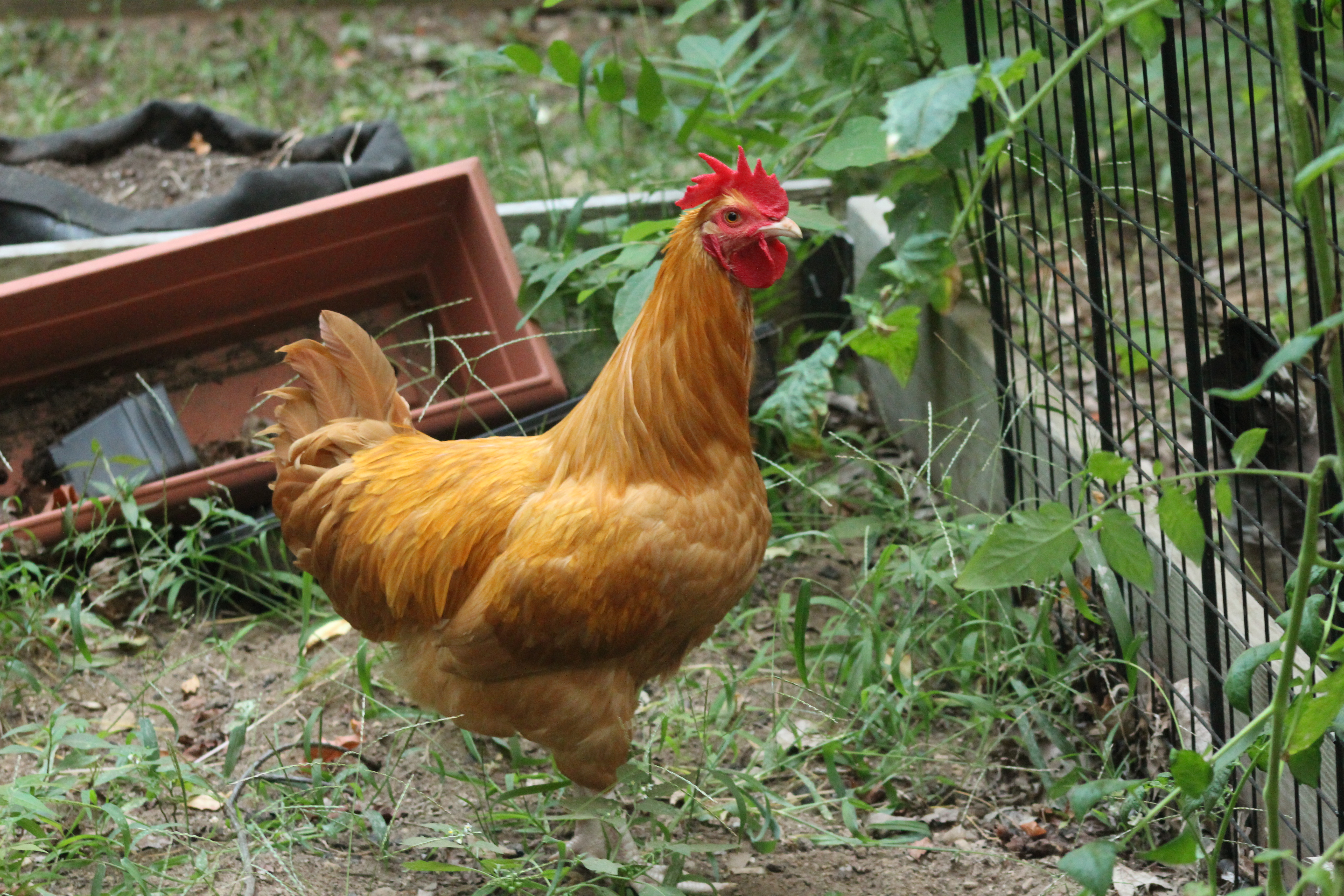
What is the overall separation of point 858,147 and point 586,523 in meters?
1.25

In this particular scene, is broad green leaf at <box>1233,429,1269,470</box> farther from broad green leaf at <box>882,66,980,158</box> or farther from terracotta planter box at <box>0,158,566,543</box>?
terracotta planter box at <box>0,158,566,543</box>

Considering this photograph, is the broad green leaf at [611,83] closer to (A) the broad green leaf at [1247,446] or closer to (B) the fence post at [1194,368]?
(B) the fence post at [1194,368]

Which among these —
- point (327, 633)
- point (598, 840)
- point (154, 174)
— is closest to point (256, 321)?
point (327, 633)

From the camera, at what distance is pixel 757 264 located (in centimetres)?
244

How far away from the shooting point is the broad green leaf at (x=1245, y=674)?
1.85m

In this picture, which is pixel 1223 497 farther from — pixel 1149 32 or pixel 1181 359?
pixel 1181 359

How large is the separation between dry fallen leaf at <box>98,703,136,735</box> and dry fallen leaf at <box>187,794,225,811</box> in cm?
32

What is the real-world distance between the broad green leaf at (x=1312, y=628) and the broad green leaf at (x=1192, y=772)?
227 millimetres

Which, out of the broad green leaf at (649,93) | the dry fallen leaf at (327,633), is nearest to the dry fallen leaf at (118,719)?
the dry fallen leaf at (327,633)

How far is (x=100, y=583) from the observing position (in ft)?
11.9

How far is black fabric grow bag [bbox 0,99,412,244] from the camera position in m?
4.45

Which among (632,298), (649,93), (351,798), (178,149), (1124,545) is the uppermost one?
(178,149)

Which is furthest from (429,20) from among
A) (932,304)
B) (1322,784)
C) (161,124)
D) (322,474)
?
(1322,784)

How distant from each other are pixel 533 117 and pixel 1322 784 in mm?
3234
